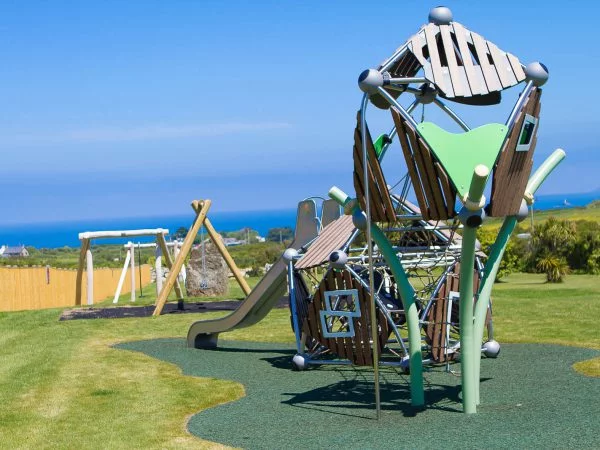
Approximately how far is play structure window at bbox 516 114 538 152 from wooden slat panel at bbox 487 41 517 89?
40cm

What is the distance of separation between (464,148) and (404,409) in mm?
2753

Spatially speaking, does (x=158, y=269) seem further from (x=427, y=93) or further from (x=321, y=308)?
(x=427, y=93)

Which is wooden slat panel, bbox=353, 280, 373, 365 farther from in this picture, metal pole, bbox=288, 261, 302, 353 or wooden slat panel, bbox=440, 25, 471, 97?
wooden slat panel, bbox=440, 25, 471, 97

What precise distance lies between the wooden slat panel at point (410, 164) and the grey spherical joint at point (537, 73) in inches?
56.1

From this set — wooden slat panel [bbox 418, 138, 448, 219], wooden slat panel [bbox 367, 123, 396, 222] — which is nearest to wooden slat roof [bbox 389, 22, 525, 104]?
wooden slat panel [bbox 418, 138, 448, 219]

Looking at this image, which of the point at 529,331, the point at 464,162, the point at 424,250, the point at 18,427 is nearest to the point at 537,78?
the point at 464,162

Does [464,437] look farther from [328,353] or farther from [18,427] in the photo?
[328,353]

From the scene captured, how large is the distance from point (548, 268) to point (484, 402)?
20076mm

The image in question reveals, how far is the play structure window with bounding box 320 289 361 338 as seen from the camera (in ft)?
38.4

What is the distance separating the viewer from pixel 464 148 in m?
8.73

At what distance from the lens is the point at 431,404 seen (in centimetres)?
977

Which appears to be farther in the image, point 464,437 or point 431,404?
point 431,404

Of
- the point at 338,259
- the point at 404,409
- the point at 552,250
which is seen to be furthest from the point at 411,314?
the point at 552,250

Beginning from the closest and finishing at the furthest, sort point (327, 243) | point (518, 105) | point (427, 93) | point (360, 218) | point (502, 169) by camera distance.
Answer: point (502, 169) → point (518, 105) → point (360, 218) → point (427, 93) → point (327, 243)
